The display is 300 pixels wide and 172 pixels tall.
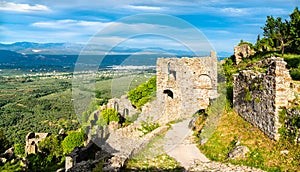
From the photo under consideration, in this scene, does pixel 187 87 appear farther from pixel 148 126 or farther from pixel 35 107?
pixel 35 107

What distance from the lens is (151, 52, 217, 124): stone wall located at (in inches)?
627

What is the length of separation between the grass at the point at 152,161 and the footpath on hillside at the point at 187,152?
226 mm

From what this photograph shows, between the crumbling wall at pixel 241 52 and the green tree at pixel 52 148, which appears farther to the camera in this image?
the crumbling wall at pixel 241 52

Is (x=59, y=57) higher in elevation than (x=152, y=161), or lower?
higher

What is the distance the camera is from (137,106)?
1928cm

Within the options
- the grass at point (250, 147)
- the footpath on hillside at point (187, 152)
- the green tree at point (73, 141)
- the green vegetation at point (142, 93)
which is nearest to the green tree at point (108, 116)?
the green vegetation at point (142, 93)

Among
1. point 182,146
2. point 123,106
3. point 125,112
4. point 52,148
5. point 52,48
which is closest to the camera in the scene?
point 182,146

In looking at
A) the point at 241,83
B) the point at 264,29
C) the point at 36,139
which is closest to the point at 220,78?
the point at 241,83

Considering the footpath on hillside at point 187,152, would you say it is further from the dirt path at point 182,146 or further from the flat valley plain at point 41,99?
the flat valley plain at point 41,99

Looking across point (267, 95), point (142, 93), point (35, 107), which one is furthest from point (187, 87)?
point (35, 107)

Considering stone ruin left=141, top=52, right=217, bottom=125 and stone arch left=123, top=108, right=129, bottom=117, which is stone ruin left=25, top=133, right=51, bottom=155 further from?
stone ruin left=141, top=52, right=217, bottom=125

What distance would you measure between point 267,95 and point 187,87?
248 inches

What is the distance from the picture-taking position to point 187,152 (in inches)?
429

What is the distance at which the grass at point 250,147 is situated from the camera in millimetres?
Answer: 8470
